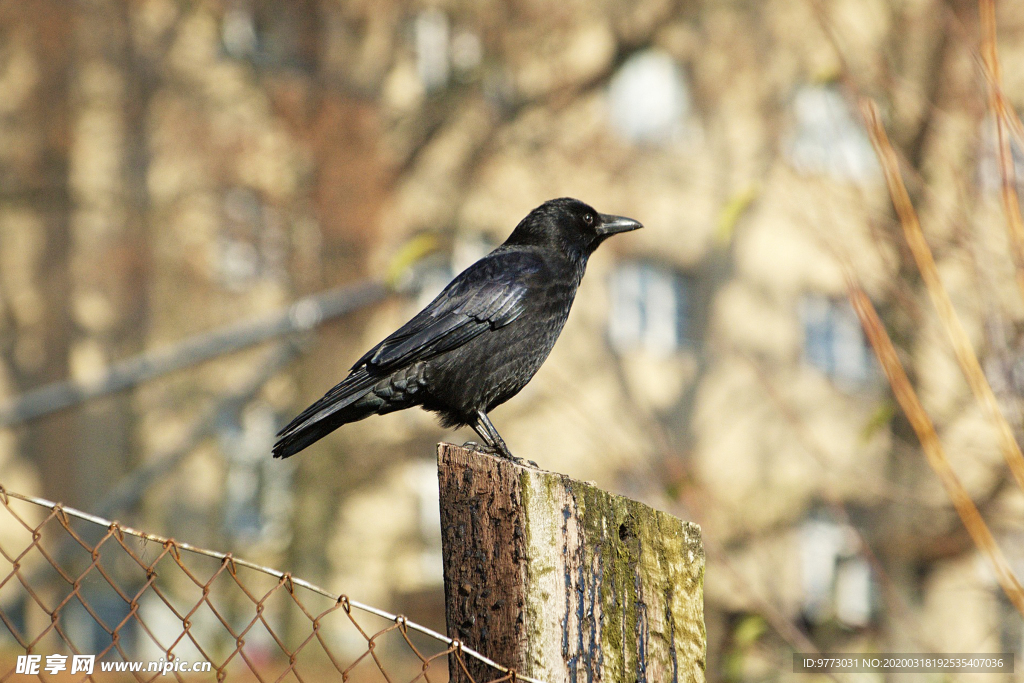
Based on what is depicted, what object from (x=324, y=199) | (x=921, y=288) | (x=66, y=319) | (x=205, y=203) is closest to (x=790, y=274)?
(x=921, y=288)

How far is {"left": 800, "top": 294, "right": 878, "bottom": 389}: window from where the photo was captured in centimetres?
1545

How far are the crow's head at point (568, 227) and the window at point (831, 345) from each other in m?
11.5

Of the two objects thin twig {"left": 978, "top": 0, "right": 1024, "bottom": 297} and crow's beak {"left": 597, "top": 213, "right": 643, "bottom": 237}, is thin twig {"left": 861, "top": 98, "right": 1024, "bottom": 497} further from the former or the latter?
crow's beak {"left": 597, "top": 213, "right": 643, "bottom": 237}

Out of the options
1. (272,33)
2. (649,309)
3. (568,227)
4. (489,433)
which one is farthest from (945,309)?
(649,309)

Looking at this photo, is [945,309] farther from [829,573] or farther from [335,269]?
[829,573]

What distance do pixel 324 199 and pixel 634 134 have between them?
17.0 feet

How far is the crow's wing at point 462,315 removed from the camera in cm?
360

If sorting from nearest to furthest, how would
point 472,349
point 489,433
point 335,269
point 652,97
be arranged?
point 472,349, point 489,433, point 335,269, point 652,97

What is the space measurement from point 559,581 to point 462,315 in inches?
68.2

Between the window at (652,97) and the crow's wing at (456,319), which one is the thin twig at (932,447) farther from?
the window at (652,97)

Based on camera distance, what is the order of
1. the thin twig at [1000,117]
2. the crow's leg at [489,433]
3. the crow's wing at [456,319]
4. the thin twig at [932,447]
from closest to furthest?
the thin twig at [1000,117] < the thin twig at [932,447] < the crow's wing at [456,319] < the crow's leg at [489,433]

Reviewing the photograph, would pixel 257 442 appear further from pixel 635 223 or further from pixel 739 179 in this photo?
pixel 635 223

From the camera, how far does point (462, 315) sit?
3.75 meters

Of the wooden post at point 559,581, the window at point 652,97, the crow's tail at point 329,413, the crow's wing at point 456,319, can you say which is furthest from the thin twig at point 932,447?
the window at point 652,97
